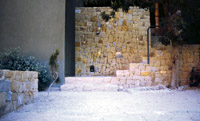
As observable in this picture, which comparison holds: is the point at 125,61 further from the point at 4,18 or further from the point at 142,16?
the point at 4,18

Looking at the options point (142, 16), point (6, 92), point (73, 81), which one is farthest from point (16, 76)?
point (142, 16)

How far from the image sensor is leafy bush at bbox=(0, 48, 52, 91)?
609cm

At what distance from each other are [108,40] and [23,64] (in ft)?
13.8

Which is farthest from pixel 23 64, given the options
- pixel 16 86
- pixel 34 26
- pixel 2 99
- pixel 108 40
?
pixel 108 40

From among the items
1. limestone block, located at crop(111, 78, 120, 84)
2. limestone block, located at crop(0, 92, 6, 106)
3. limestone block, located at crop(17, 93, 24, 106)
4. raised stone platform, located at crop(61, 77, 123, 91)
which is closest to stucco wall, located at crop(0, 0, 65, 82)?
raised stone platform, located at crop(61, 77, 123, 91)

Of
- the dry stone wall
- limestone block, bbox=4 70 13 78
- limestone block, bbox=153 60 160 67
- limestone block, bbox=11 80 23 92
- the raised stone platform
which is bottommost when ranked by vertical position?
the raised stone platform

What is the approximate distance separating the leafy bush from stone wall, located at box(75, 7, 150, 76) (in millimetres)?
2406

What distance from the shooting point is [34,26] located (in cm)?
694

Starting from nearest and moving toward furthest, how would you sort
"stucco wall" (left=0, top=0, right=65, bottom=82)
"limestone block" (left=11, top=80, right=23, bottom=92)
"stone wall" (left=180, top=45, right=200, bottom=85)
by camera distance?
"limestone block" (left=11, top=80, right=23, bottom=92)
"stucco wall" (left=0, top=0, right=65, bottom=82)
"stone wall" (left=180, top=45, right=200, bottom=85)

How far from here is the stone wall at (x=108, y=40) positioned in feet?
28.7

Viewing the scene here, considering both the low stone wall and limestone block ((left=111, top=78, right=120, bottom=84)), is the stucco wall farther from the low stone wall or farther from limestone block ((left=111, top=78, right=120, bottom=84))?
the low stone wall

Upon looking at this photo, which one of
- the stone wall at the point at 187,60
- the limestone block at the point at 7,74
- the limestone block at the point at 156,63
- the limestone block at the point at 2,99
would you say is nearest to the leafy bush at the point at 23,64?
the limestone block at the point at 7,74

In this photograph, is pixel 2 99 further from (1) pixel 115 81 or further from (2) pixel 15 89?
(1) pixel 115 81

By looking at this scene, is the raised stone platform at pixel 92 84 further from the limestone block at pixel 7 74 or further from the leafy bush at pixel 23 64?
the limestone block at pixel 7 74
